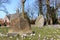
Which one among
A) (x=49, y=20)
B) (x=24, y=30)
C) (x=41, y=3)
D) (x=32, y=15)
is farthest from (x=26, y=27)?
(x=32, y=15)

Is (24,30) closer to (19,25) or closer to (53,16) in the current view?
(19,25)

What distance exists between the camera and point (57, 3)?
119 feet

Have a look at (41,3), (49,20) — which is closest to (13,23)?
(49,20)

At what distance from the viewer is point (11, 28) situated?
35.6 ft

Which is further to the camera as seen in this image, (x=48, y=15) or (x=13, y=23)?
(x=48, y=15)

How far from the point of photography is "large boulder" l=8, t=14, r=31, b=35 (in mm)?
10628

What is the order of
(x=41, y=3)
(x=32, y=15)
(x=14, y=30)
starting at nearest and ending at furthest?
(x=14, y=30) < (x=41, y=3) < (x=32, y=15)

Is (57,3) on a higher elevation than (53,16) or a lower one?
higher

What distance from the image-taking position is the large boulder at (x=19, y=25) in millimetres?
10628

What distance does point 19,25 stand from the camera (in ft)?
35.2

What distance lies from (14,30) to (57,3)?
26.8 metres

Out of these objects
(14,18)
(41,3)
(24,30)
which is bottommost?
(24,30)

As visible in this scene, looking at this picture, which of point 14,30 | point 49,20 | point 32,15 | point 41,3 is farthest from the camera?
point 32,15

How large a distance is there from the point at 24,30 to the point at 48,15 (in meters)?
21.2
